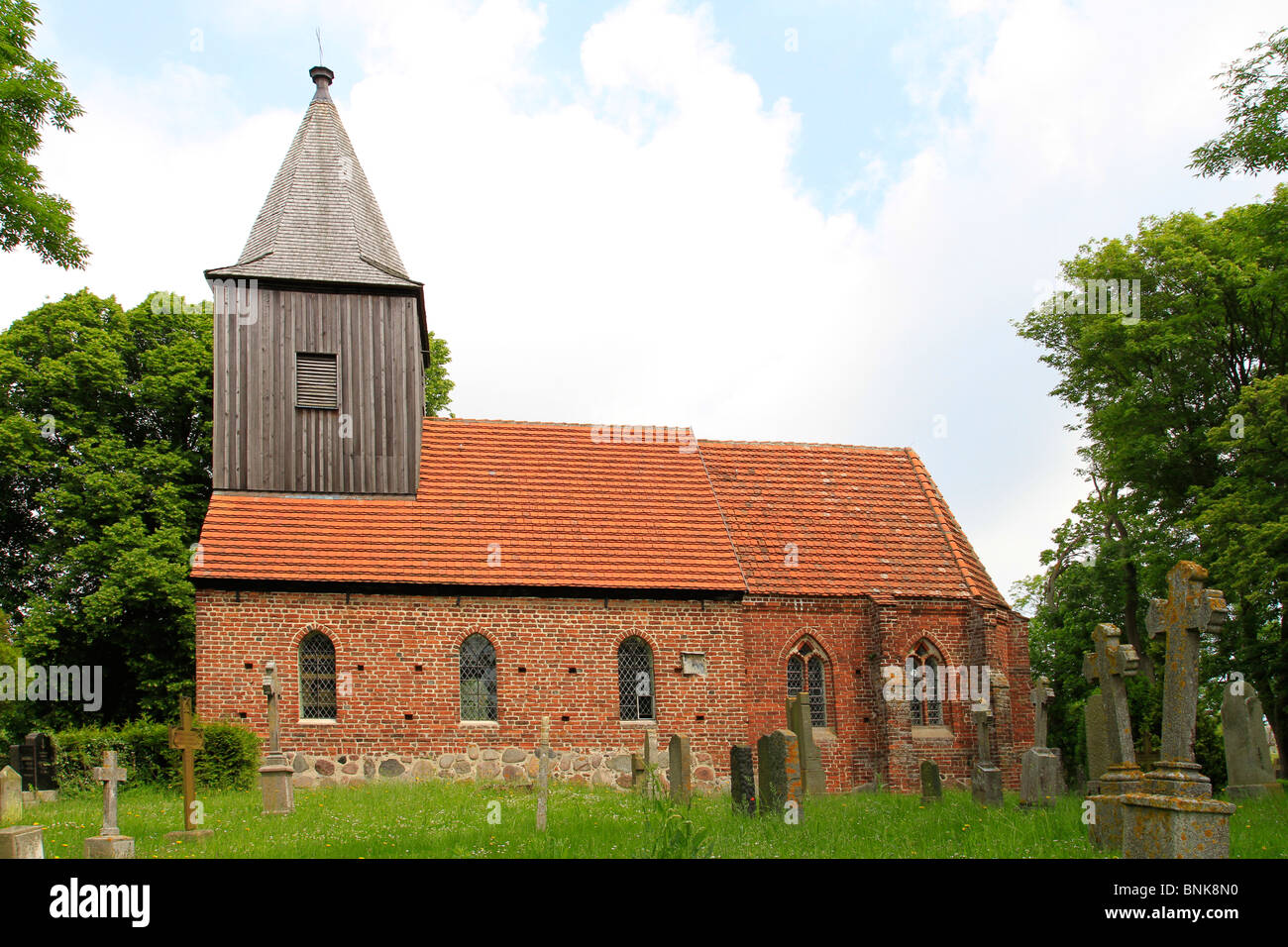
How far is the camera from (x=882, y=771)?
1917 cm

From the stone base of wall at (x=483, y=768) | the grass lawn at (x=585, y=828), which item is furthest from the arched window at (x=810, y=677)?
the grass lawn at (x=585, y=828)

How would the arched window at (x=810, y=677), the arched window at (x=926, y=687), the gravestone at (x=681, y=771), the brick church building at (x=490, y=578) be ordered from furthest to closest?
the arched window at (x=926, y=687) < the arched window at (x=810, y=677) < the brick church building at (x=490, y=578) < the gravestone at (x=681, y=771)

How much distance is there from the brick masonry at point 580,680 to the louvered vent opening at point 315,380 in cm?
365

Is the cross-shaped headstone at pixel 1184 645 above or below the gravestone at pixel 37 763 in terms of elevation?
above

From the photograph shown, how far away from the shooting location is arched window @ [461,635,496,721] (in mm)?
17844

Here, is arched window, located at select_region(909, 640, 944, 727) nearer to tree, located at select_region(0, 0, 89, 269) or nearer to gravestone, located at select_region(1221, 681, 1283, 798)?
gravestone, located at select_region(1221, 681, 1283, 798)

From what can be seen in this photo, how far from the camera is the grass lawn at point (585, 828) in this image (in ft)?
30.6

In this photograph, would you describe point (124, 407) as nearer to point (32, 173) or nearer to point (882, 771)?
point (32, 173)

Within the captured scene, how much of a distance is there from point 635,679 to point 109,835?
1009 cm

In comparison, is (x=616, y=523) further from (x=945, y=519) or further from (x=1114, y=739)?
(x=1114, y=739)

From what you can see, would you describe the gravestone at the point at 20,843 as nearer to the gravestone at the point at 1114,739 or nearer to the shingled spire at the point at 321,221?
the gravestone at the point at 1114,739

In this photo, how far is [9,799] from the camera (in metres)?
8.21

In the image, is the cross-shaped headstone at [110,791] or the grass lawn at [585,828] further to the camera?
the cross-shaped headstone at [110,791]

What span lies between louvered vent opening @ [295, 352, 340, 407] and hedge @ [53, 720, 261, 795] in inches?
230
